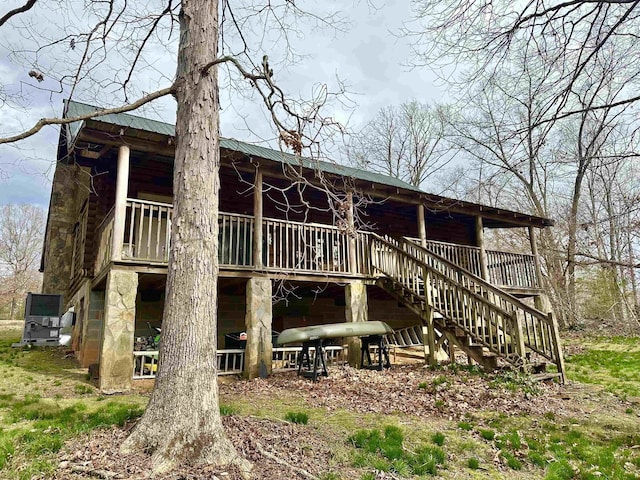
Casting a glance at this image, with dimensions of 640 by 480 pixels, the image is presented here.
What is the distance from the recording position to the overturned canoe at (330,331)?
805 cm

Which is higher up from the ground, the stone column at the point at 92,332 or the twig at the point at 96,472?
the stone column at the point at 92,332

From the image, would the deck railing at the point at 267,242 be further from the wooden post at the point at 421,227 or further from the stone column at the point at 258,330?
the wooden post at the point at 421,227

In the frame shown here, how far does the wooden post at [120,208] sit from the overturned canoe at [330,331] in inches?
133

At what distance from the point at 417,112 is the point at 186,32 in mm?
28297

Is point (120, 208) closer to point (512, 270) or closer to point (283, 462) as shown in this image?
point (283, 462)

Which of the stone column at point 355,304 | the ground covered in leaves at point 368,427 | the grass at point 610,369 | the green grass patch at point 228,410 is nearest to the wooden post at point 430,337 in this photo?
the ground covered in leaves at point 368,427

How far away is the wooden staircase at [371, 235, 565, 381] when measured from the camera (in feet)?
25.4

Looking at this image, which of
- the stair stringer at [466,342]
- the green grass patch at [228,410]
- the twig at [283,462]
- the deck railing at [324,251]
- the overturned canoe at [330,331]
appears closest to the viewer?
the twig at [283,462]

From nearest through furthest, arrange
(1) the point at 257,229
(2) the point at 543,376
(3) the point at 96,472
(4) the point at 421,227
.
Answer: (3) the point at 96,472
(2) the point at 543,376
(1) the point at 257,229
(4) the point at 421,227

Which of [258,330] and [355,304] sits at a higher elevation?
[355,304]

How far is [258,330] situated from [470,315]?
4202 millimetres

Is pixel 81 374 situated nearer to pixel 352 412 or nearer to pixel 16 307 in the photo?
pixel 352 412

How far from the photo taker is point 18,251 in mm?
34125

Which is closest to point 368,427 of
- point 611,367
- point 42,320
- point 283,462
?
point 283,462
